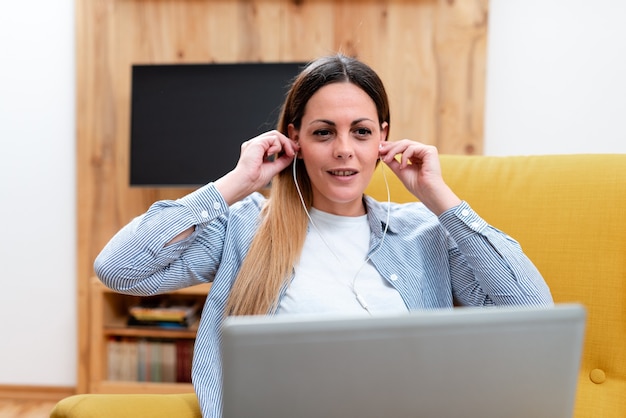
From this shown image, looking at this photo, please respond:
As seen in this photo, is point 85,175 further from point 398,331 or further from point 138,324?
point 398,331

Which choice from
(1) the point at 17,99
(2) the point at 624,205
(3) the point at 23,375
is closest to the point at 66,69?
(1) the point at 17,99

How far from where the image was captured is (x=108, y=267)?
1.21 m

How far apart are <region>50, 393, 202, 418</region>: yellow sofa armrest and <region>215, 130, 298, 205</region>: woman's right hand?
43 centimetres

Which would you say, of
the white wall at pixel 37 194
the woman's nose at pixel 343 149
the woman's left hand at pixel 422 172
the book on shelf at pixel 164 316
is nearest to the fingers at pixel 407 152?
the woman's left hand at pixel 422 172

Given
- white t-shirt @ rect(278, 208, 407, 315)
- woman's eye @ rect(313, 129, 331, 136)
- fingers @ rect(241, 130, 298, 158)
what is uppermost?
woman's eye @ rect(313, 129, 331, 136)

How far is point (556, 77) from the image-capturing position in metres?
2.46

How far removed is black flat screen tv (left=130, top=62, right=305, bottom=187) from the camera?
2.37 metres

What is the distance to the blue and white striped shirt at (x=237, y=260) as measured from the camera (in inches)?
46.9

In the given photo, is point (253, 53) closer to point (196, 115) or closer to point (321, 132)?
point (196, 115)

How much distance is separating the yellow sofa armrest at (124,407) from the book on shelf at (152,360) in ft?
4.39

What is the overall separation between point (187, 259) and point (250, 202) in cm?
→ 22

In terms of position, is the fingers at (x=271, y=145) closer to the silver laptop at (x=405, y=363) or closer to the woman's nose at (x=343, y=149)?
the woman's nose at (x=343, y=149)

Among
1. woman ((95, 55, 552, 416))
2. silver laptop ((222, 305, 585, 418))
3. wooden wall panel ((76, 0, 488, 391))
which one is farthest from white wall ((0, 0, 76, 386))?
silver laptop ((222, 305, 585, 418))

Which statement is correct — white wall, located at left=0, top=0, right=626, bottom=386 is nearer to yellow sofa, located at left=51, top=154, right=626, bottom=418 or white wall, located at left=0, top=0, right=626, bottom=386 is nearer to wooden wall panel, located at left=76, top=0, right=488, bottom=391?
wooden wall panel, located at left=76, top=0, right=488, bottom=391
